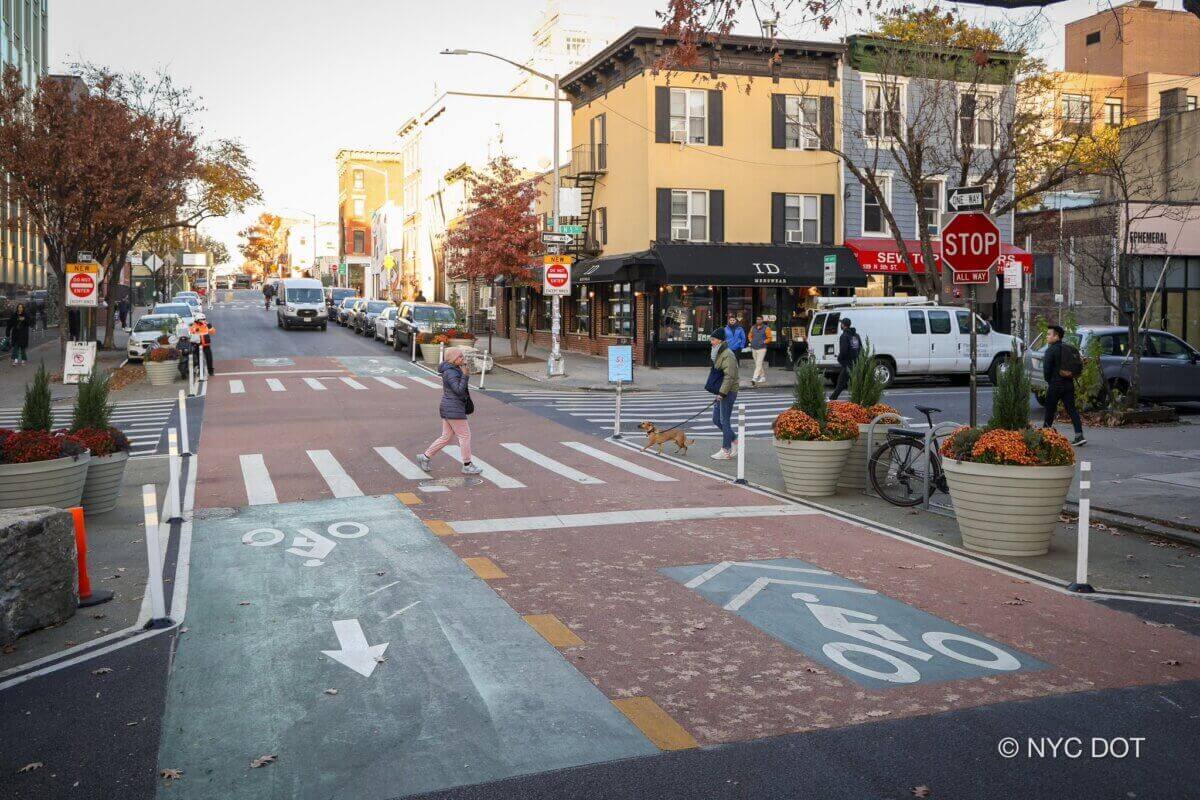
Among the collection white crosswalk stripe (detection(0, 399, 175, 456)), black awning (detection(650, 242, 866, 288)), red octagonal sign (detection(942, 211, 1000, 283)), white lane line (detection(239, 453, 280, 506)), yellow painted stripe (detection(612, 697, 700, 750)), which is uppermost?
black awning (detection(650, 242, 866, 288))

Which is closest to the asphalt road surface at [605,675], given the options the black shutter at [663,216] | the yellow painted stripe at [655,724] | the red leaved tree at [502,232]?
the yellow painted stripe at [655,724]

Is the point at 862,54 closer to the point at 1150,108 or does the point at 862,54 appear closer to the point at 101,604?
the point at 1150,108

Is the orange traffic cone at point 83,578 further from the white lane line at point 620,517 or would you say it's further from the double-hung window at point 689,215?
the double-hung window at point 689,215

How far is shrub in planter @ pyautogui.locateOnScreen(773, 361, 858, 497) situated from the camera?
1286 centimetres

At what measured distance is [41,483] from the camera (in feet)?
33.9

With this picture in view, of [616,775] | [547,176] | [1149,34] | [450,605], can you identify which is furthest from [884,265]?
[1149,34]

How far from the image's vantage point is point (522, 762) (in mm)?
5266

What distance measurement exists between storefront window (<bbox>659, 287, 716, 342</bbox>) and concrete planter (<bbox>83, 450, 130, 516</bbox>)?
2530 cm

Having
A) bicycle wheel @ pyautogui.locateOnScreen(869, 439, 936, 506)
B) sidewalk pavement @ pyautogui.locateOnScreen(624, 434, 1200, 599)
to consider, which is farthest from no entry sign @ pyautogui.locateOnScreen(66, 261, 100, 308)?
bicycle wheel @ pyautogui.locateOnScreen(869, 439, 936, 506)

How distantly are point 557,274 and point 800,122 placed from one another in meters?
10.9

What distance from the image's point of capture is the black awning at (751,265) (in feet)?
114

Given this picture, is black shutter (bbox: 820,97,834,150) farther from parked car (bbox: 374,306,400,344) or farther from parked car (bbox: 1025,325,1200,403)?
parked car (bbox: 374,306,400,344)

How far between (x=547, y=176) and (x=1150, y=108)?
29417 millimetres

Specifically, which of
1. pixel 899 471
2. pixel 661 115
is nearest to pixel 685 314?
pixel 661 115
